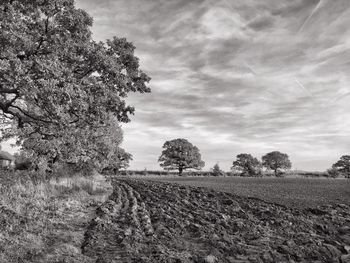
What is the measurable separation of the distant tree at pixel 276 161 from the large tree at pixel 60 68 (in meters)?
118

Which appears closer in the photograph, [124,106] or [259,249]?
[259,249]

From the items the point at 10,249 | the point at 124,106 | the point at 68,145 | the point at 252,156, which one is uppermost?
the point at 252,156

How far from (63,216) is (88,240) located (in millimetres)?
4328

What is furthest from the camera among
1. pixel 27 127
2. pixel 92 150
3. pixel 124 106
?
pixel 92 150

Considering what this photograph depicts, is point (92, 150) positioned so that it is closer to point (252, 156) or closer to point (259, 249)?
point (259, 249)

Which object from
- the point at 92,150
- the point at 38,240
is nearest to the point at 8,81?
the point at 38,240

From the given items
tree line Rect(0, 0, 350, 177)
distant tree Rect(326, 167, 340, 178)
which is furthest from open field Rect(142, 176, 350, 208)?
distant tree Rect(326, 167, 340, 178)

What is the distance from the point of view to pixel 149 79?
1759cm

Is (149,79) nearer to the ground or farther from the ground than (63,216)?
farther from the ground

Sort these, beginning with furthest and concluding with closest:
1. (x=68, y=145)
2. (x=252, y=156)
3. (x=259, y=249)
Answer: (x=252, y=156)
(x=68, y=145)
(x=259, y=249)

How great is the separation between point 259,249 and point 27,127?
626 inches

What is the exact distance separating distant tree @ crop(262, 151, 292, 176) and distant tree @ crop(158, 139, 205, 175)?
1342 inches

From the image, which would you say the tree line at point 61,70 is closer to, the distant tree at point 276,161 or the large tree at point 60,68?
the large tree at point 60,68

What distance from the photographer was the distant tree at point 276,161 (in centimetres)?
12647
